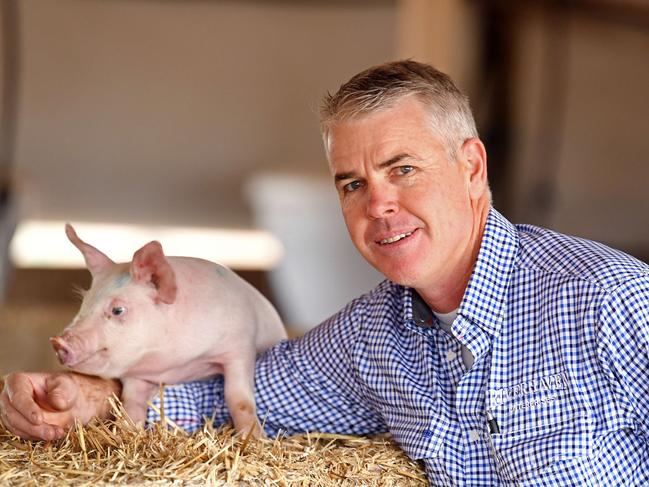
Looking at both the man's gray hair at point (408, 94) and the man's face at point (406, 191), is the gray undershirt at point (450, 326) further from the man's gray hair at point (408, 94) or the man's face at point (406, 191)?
the man's gray hair at point (408, 94)

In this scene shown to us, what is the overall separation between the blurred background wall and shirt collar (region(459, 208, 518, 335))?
3968mm

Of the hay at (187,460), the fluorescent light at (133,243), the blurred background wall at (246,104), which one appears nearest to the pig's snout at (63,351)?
the hay at (187,460)

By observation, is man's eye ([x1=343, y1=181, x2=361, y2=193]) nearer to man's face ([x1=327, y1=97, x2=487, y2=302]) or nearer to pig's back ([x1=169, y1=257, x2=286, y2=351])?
man's face ([x1=327, y1=97, x2=487, y2=302])

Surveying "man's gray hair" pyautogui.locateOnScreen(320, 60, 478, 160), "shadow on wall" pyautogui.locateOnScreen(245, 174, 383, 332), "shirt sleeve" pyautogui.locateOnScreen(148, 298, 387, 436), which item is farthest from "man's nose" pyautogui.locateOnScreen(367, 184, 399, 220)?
"shadow on wall" pyautogui.locateOnScreen(245, 174, 383, 332)

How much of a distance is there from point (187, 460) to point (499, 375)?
478 mm

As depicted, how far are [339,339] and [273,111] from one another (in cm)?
500

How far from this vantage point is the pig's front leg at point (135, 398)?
1834 millimetres

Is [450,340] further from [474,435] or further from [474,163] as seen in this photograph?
[474,163]

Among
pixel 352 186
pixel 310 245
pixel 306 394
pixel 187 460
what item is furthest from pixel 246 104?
pixel 187 460

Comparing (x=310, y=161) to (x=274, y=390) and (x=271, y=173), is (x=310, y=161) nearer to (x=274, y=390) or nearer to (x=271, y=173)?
(x=271, y=173)

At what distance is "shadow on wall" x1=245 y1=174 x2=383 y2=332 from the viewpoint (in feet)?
16.4

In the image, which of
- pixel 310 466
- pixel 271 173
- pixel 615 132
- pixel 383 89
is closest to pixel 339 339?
pixel 310 466

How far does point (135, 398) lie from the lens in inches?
72.6

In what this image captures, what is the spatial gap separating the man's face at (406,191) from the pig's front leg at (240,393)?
0.32 meters
